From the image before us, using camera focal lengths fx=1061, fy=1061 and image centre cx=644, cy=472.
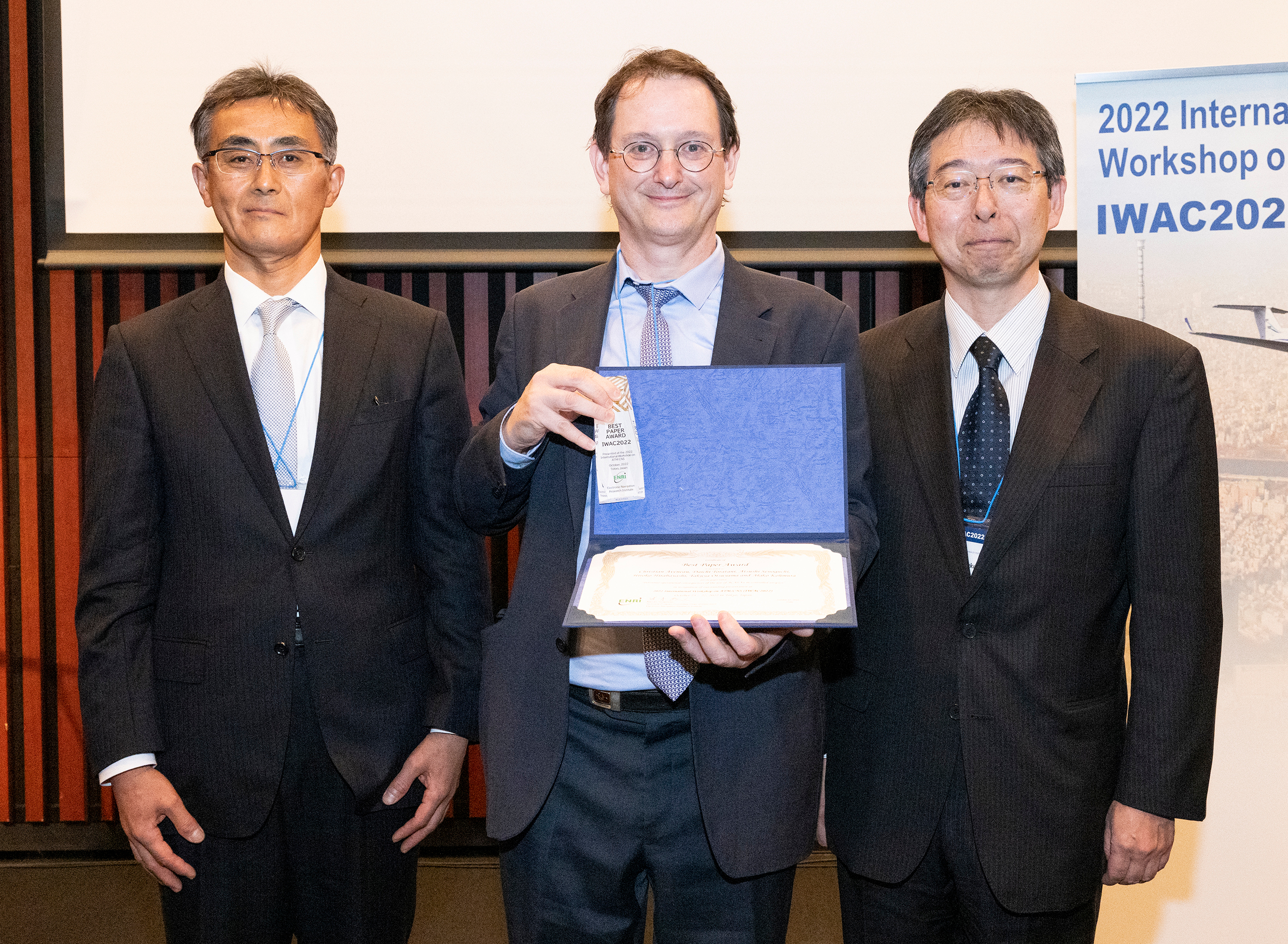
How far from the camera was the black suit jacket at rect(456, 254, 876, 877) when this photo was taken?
5.28 ft

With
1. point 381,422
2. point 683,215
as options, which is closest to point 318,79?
point 381,422

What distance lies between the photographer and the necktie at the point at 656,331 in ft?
5.65

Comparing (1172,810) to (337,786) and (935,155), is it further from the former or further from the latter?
(337,786)

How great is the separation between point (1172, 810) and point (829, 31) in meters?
2.46

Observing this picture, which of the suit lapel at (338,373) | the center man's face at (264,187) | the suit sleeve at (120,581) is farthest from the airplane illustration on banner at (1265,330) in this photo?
the suit sleeve at (120,581)

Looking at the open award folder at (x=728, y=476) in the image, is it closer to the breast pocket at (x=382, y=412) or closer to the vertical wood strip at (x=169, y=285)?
the breast pocket at (x=382, y=412)

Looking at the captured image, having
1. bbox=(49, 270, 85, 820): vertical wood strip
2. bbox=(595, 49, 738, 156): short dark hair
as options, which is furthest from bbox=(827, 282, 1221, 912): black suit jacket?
bbox=(49, 270, 85, 820): vertical wood strip

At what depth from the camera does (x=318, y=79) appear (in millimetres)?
3260

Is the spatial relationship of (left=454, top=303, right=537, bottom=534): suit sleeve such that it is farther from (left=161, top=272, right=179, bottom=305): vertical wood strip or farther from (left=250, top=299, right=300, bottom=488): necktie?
(left=161, top=272, right=179, bottom=305): vertical wood strip

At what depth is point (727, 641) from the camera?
1468mm

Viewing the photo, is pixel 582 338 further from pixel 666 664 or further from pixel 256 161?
pixel 256 161

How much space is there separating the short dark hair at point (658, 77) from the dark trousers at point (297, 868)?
1057 mm

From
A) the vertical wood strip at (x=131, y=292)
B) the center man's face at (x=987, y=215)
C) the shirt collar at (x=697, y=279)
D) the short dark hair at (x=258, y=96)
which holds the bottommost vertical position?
the shirt collar at (x=697, y=279)

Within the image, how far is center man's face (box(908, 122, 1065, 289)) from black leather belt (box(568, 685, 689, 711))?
0.90 meters
